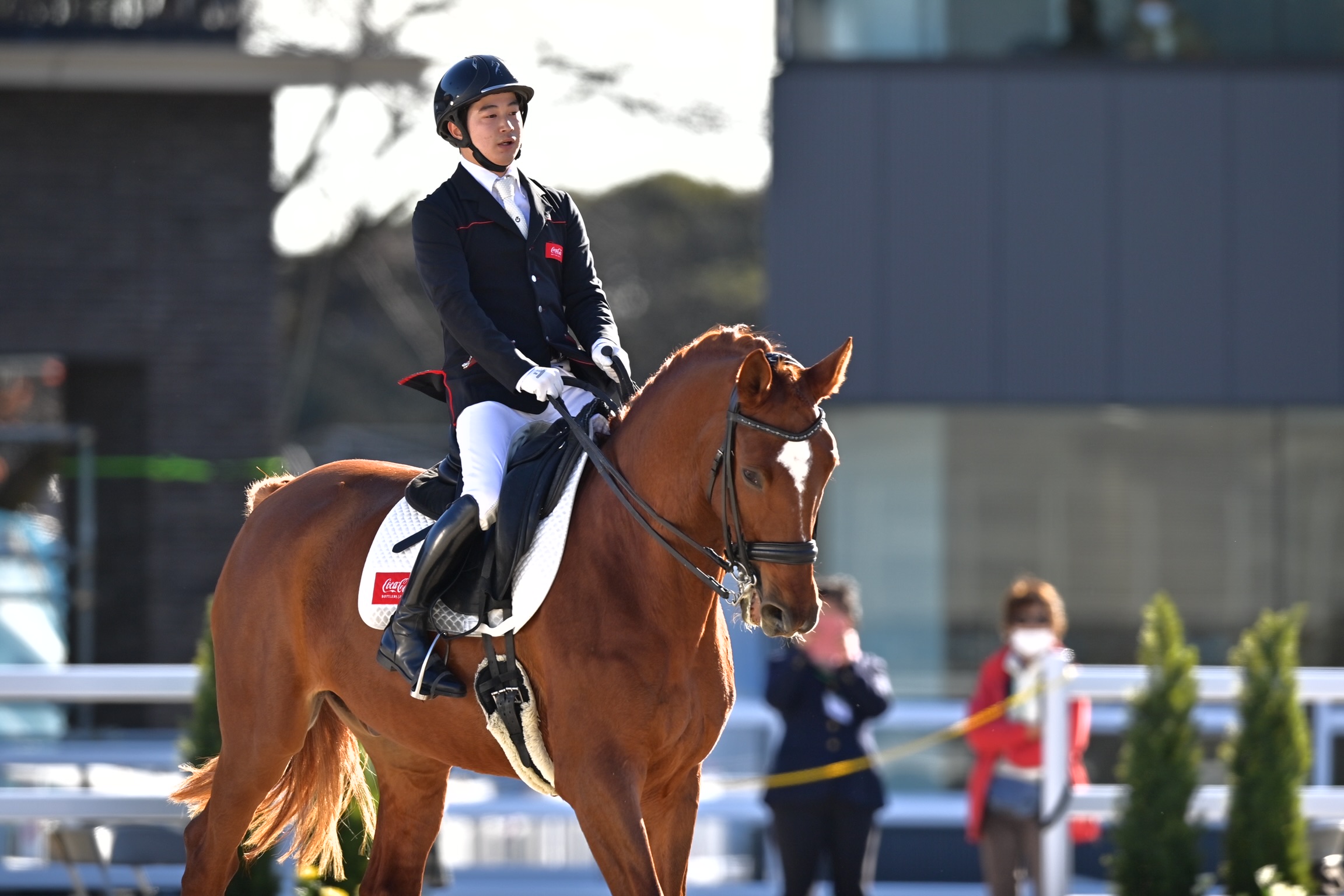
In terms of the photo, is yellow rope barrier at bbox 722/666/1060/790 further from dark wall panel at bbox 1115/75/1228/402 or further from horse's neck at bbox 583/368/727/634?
dark wall panel at bbox 1115/75/1228/402

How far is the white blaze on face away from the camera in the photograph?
13.0 feet

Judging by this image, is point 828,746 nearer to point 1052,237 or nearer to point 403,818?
point 403,818

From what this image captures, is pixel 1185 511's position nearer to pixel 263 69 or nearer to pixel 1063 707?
pixel 1063 707

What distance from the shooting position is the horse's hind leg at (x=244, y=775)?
5.20 m

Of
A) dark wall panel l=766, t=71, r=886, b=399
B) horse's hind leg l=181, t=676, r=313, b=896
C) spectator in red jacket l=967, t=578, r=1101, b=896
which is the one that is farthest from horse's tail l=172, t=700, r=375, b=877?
dark wall panel l=766, t=71, r=886, b=399

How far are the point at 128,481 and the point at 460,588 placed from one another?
7409 mm

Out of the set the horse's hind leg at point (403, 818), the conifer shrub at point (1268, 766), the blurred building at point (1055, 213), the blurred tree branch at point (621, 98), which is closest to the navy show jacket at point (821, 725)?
the conifer shrub at point (1268, 766)

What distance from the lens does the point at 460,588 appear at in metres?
4.61

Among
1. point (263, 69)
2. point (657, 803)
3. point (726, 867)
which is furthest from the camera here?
point (263, 69)

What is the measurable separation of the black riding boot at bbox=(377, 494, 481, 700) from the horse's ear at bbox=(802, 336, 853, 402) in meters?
1.03

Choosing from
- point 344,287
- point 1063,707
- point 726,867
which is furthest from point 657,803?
point 344,287

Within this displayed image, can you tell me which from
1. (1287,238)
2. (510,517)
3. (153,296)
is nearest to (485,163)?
(510,517)

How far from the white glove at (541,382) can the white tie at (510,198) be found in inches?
22.4

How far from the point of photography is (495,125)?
475 centimetres
